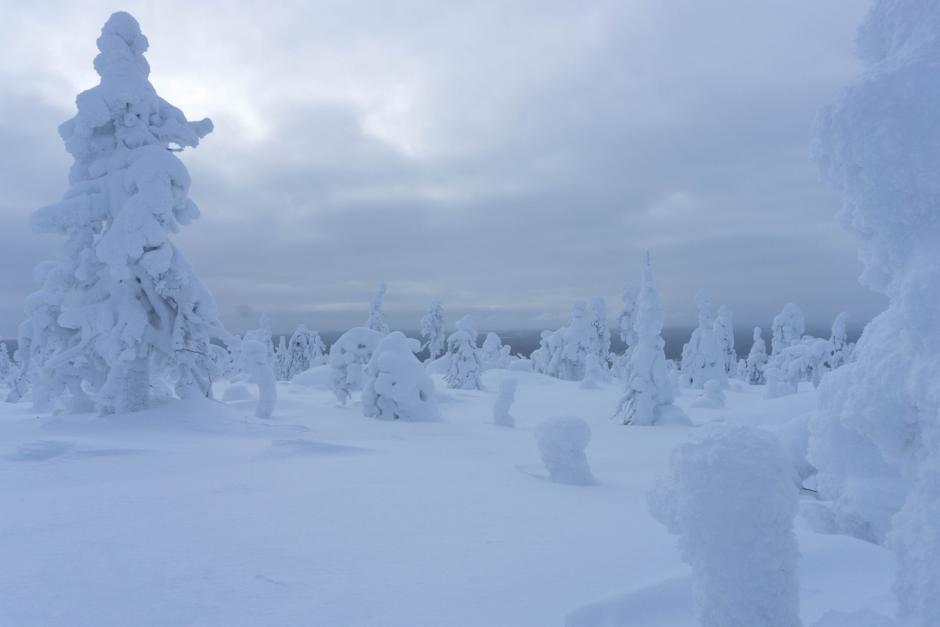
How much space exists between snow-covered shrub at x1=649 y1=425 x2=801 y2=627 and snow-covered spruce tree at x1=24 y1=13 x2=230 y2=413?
14.1 m

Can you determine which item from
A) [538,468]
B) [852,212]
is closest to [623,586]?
[852,212]

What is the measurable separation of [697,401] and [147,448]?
26219 mm

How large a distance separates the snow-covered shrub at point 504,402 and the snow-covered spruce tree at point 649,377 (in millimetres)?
5900

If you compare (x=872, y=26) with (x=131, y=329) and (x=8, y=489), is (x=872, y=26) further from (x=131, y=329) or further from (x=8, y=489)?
(x=131, y=329)

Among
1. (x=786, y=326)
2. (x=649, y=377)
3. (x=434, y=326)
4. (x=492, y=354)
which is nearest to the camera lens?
(x=649, y=377)

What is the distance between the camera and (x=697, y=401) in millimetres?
29953

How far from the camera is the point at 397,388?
19.4 metres

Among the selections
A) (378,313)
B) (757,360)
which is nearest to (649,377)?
(378,313)

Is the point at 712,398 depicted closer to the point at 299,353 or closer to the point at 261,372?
the point at 261,372

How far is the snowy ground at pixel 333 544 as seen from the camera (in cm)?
419

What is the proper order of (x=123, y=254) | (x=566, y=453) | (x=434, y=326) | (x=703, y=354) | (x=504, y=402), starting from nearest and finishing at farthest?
(x=566, y=453) < (x=123, y=254) < (x=504, y=402) < (x=703, y=354) < (x=434, y=326)

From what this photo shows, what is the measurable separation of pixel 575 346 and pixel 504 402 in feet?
Result: 95.8

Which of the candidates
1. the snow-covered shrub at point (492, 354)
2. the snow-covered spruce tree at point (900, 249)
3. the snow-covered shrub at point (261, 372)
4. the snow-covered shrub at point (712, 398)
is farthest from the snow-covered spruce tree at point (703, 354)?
the snow-covered spruce tree at point (900, 249)

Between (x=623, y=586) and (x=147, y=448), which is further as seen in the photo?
(x=147, y=448)
